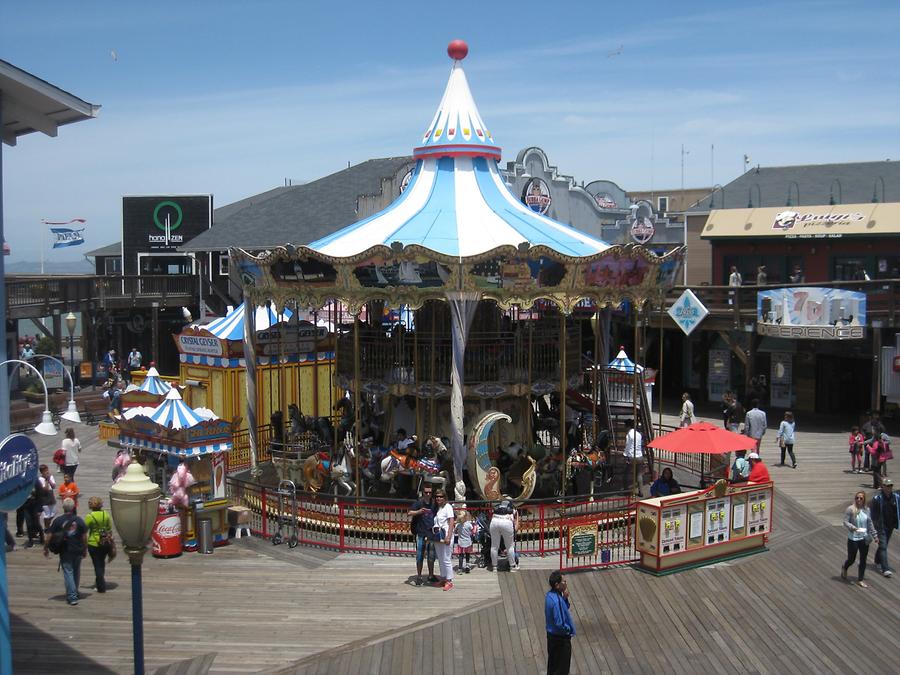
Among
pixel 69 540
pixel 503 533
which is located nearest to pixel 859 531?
pixel 503 533

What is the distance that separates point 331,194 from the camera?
40.0 metres

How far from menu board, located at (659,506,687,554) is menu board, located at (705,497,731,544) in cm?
49

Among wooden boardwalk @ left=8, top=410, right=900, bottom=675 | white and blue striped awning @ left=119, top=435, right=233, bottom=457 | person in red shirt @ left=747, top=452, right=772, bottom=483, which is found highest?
white and blue striped awning @ left=119, top=435, right=233, bottom=457

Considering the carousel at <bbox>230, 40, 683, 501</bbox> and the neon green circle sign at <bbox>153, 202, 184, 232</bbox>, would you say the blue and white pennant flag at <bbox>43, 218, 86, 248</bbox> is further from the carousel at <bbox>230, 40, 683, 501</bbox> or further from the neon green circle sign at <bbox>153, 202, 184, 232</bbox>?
the carousel at <bbox>230, 40, 683, 501</bbox>

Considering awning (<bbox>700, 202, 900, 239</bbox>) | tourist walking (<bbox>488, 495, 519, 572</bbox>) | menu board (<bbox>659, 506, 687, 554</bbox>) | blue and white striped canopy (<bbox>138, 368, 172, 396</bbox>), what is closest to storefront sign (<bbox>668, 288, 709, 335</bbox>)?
awning (<bbox>700, 202, 900, 239</bbox>)

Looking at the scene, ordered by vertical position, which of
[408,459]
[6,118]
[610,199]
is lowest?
[408,459]

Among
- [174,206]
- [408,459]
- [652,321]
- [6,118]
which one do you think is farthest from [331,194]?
[6,118]

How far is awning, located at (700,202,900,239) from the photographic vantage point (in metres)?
29.6

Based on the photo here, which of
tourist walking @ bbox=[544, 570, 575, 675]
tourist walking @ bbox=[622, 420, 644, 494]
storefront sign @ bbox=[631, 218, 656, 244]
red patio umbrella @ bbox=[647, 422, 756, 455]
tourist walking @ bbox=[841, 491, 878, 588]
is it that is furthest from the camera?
storefront sign @ bbox=[631, 218, 656, 244]

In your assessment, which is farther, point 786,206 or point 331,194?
point 331,194

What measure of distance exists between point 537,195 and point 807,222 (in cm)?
1092

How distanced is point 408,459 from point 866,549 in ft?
23.6

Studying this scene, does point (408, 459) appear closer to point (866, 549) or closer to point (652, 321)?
point (866, 549)

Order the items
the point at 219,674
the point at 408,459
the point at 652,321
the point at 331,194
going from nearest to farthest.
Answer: the point at 219,674 < the point at 408,459 < the point at 652,321 < the point at 331,194
